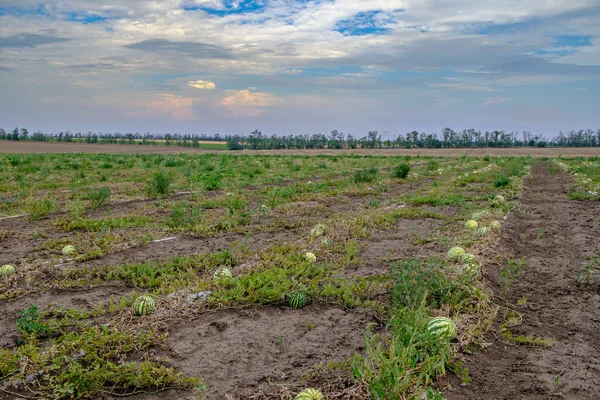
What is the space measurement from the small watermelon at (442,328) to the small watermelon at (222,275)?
2704mm

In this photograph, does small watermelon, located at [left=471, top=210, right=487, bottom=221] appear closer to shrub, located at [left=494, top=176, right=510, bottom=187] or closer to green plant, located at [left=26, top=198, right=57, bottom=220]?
shrub, located at [left=494, top=176, right=510, bottom=187]

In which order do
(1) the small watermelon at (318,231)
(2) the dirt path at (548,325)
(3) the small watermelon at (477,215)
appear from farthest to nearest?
(3) the small watermelon at (477,215)
(1) the small watermelon at (318,231)
(2) the dirt path at (548,325)

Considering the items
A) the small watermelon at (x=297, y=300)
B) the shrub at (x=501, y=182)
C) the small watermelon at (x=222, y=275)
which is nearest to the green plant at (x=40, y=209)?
the small watermelon at (x=222, y=275)

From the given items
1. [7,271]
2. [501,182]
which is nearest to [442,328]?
[7,271]

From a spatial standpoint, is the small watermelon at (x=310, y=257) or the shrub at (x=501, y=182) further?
the shrub at (x=501, y=182)

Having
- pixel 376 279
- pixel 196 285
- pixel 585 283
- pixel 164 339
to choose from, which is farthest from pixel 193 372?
pixel 585 283

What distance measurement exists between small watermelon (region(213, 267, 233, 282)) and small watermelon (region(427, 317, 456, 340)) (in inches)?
106

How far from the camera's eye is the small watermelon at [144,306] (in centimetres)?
486

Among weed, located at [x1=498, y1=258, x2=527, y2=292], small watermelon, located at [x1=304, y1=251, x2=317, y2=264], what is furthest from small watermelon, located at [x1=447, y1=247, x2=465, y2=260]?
small watermelon, located at [x1=304, y1=251, x2=317, y2=264]

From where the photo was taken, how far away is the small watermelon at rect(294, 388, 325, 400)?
329 centimetres

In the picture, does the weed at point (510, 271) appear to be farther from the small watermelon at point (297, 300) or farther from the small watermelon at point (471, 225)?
the small watermelon at point (297, 300)

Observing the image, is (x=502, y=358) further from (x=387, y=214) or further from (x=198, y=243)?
(x=387, y=214)

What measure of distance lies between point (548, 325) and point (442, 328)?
151cm

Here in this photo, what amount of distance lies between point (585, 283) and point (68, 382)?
6169 millimetres
